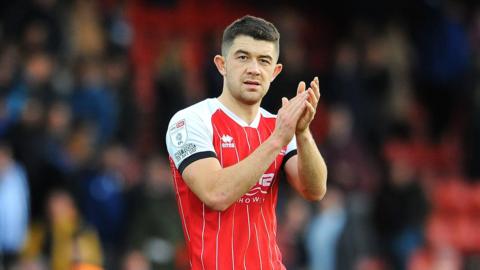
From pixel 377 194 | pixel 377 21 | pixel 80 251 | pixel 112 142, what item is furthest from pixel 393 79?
pixel 80 251

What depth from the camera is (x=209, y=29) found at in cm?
1791

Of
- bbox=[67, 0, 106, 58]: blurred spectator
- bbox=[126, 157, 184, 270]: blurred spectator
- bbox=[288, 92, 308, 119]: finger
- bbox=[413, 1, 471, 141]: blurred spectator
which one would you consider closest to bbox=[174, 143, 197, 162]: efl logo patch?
bbox=[288, 92, 308, 119]: finger

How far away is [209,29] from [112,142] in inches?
172

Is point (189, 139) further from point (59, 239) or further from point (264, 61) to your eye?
point (59, 239)

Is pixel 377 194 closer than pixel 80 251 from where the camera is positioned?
No

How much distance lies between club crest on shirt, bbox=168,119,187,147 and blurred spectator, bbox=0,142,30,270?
6.57 m

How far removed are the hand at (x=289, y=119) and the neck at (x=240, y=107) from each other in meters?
0.39

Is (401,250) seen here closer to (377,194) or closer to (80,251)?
(377,194)

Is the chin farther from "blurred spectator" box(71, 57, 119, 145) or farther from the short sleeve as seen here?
"blurred spectator" box(71, 57, 119, 145)

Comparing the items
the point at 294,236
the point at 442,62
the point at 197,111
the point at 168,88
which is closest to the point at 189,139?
the point at 197,111

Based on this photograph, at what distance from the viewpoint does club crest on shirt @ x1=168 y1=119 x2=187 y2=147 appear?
623 centimetres

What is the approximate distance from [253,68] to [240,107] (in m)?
0.28

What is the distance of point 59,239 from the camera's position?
41.7ft

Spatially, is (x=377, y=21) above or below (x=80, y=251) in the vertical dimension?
above
